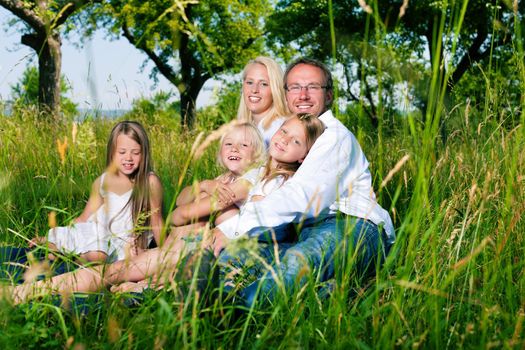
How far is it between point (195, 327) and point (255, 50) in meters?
22.9

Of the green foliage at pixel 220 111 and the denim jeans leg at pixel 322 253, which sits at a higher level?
the green foliage at pixel 220 111

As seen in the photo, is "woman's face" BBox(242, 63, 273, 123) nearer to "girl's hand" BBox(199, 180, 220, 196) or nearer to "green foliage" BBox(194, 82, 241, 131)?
"green foliage" BBox(194, 82, 241, 131)

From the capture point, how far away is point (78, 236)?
11.4 feet

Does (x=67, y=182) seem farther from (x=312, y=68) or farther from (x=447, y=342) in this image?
(x=447, y=342)

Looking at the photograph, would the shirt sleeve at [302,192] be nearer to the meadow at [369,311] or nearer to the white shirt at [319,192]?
the white shirt at [319,192]

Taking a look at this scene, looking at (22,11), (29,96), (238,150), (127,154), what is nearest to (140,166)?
(127,154)

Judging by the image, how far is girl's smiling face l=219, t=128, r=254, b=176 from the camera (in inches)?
141

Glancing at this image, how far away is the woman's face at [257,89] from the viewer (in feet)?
12.9

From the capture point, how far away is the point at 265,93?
3.93 meters

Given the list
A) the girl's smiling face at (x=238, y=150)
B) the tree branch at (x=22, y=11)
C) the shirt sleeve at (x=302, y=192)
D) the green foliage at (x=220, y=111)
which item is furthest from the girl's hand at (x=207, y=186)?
the tree branch at (x=22, y=11)

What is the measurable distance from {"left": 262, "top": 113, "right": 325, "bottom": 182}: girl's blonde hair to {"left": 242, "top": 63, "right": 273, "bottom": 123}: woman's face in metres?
0.67

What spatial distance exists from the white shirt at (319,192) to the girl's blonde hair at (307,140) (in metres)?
0.07

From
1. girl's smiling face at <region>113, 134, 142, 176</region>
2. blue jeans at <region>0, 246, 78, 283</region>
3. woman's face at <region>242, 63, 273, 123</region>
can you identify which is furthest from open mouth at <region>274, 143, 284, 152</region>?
blue jeans at <region>0, 246, 78, 283</region>

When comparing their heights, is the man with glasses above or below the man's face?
below
